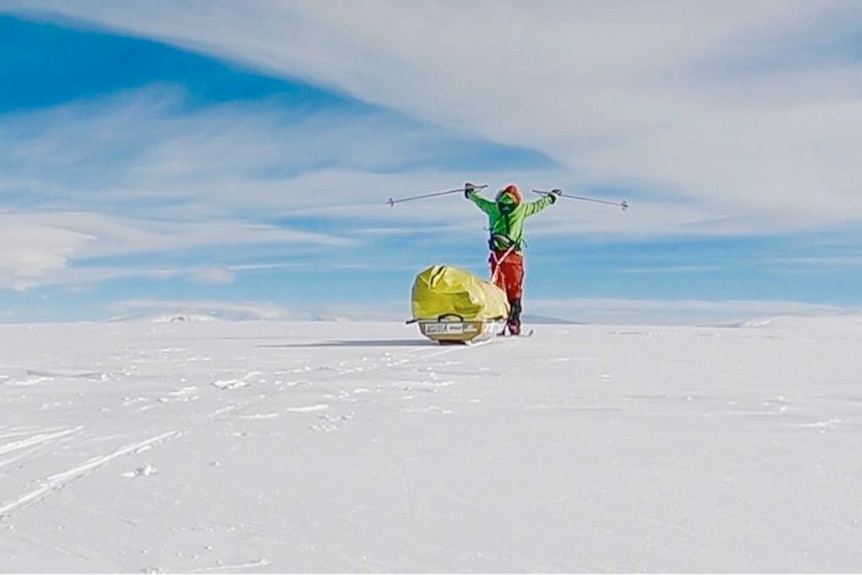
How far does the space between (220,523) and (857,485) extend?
2.23 metres

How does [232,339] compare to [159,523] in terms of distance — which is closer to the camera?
[159,523]

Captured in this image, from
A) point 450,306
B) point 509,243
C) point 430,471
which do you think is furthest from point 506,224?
point 430,471

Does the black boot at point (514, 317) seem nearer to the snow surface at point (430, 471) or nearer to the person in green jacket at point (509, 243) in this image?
the person in green jacket at point (509, 243)

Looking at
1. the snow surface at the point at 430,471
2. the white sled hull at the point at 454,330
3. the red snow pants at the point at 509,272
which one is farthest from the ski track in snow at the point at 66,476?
the red snow pants at the point at 509,272

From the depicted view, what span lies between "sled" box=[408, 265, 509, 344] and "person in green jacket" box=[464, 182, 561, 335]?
55.6 inches

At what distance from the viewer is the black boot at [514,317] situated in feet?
41.7

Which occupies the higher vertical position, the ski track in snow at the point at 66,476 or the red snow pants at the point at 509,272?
the red snow pants at the point at 509,272

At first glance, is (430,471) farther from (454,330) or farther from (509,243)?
(509,243)

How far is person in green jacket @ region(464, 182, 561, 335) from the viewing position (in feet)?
41.0

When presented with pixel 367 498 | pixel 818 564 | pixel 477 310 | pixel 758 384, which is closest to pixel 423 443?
pixel 367 498

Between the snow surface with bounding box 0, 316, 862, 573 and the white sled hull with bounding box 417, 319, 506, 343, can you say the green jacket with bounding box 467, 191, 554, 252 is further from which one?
the snow surface with bounding box 0, 316, 862, 573

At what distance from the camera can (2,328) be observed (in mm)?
16391

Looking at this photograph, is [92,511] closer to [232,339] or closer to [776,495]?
[776,495]

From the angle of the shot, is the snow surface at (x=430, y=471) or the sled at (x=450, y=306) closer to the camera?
the snow surface at (x=430, y=471)
